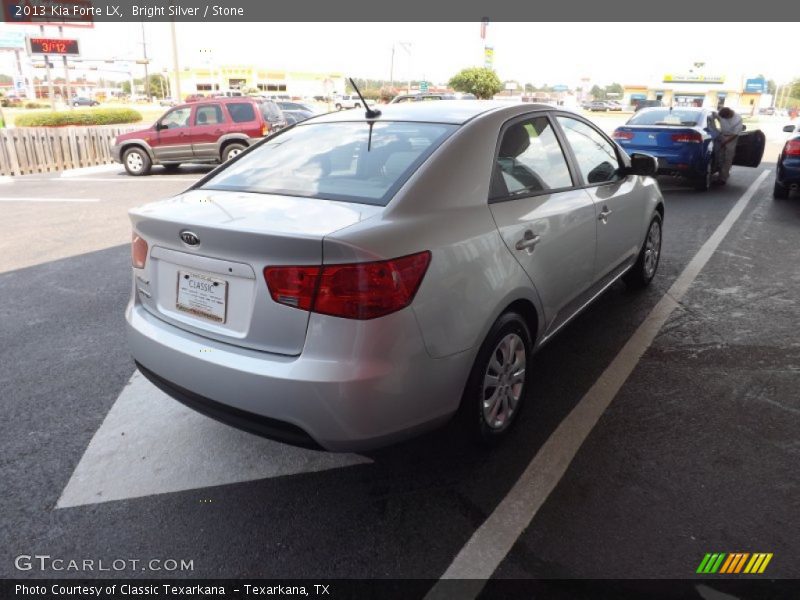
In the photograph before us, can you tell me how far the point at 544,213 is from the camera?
3123 millimetres

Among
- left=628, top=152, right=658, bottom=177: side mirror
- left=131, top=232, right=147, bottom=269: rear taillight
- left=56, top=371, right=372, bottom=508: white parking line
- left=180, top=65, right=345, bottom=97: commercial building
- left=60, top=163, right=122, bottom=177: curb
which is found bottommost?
left=56, top=371, right=372, bottom=508: white parking line

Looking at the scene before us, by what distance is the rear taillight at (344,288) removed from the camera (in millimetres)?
2170

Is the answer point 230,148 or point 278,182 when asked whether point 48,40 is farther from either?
point 278,182

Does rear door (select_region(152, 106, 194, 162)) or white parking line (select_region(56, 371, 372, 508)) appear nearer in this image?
white parking line (select_region(56, 371, 372, 508))

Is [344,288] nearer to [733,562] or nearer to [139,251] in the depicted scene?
[139,251]

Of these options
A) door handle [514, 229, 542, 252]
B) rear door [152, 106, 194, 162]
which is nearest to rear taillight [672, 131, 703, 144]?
door handle [514, 229, 542, 252]

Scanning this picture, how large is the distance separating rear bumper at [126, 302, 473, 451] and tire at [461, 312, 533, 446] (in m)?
0.15

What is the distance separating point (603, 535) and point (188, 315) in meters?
1.90

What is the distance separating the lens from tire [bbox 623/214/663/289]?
16.7 feet

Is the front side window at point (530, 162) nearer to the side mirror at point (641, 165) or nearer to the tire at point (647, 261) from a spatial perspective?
the side mirror at point (641, 165)

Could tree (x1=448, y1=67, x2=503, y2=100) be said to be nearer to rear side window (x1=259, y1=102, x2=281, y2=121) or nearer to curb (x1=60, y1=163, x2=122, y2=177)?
rear side window (x1=259, y1=102, x2=281, y2=121)

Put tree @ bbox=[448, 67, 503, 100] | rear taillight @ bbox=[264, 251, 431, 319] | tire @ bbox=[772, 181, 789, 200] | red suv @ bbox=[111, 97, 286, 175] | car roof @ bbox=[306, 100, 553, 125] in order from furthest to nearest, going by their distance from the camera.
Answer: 1. tree @ bbox=[448, 67, 503, 100]
2. red suv @ bbox=[111, 97, 286, 175]
3. tire @ bbox=[772, 181, 789, 200]
4. car roof @ bbox=[306, 100, 553, 125]
5. rear taillight @ bbox=[264, 251, 431, 319]

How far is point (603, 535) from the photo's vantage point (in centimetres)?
241
